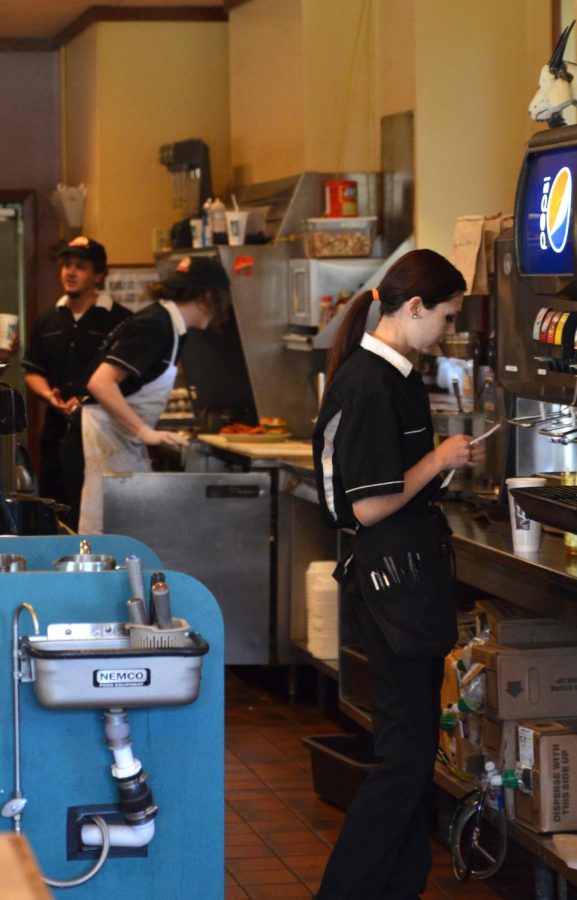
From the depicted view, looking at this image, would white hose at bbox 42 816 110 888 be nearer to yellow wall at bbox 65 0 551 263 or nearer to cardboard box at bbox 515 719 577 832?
cardboard box at bbox 515 719 577 832

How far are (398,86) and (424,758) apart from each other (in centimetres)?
381

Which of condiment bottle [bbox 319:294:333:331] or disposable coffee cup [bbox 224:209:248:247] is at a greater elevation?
disposable coffee cup [bbox 224:209:248:247]

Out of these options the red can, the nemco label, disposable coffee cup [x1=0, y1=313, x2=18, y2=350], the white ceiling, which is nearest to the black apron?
the nemco label

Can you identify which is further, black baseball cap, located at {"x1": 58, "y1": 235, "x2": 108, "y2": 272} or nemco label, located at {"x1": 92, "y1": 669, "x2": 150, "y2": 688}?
black baseball cap, located at {"x1": 58, "y1": 235, "x2": 108, "y2": 272}

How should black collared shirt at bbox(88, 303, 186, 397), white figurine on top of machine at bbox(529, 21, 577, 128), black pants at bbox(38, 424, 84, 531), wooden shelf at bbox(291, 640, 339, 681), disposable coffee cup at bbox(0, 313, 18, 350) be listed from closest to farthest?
white figurine on top of machine at bbox(529, 21, 577, 128) < disposable coffee cup at bbox(0, 313, 18, 350) < wooden shelf at bbox(291, 640, 339, 681) < black collared shirt at bbox(88, 303, 186, 397) < black pants at bbox(38, 424, 84, 531)

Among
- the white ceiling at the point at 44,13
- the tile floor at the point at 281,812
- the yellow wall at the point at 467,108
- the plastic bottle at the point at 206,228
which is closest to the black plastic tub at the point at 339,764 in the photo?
the tile floor at the point at 281,812

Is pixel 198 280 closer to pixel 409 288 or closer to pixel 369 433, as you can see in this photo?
pixel 409 288

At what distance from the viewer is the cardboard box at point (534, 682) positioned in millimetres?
4016

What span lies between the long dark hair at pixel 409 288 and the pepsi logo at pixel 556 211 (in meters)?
0.49

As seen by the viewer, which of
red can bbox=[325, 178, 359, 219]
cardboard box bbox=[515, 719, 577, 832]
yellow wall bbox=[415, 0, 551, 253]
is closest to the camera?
cardboard box bbox=[515, 719, 577, 832]

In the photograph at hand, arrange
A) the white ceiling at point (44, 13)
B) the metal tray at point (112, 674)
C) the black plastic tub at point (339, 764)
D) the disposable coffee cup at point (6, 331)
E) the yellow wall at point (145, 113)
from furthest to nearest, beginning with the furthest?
1. the yellow wall at point (145, 113)
2. the white ceiling at point (44, 13)
3. the disposable coffee cup at point (6, 331)
4. the black plastic tub at point (339, 764)
5. the metal tray at point (112, 674)

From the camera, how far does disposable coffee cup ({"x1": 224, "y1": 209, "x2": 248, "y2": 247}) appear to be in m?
7.41

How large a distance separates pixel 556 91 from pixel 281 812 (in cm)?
230

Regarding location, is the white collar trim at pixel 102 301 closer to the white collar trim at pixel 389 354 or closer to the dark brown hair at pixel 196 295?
the dark brown hair at pixel 196 295
